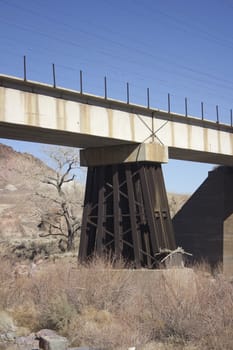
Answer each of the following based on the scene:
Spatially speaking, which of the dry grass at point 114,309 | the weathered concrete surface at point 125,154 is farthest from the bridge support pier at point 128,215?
the dry grass at point 114,309

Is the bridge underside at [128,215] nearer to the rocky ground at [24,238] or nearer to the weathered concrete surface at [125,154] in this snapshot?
the weathered concrete surface at [125,154]

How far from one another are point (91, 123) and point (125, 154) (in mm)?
2852

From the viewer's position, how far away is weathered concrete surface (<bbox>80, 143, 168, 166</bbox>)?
26305 mm

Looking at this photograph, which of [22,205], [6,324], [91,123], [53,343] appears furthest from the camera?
[22,205]

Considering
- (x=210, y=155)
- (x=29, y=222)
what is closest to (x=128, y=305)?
(x=210, y=155)

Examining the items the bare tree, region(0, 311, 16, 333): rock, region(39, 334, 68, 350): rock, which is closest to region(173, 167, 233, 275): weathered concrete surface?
the bare tree

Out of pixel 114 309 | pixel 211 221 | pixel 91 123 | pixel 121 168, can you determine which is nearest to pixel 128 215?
pixel 121 168

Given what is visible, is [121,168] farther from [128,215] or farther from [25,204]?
[25,204]

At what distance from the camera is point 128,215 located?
26.0 metres

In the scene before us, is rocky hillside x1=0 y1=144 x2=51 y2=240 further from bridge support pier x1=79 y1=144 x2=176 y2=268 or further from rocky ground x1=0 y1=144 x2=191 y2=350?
bridge support pier x1=79 y1=144 x2=176 y2=268

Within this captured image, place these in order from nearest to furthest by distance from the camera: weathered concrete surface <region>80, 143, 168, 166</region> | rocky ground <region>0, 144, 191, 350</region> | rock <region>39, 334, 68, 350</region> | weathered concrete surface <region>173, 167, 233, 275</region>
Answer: rock <region>39, 334, 68, 350</region>
rocky ground <region>0, 144, 191, 350</region>
weathered concrete surface <region>80, 143, 168, 166</region>
weathered concrete surface <region>173, 167, 233, 275</region>

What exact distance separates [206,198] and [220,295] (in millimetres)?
25699

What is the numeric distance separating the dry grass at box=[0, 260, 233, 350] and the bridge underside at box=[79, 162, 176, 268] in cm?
418

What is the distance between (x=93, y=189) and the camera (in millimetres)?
27453
